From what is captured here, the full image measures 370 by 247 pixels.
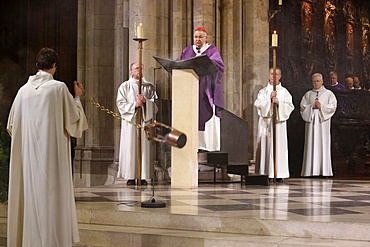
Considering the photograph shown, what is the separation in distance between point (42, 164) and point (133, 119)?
4765 mm

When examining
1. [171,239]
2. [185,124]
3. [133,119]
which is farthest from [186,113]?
[171,239]

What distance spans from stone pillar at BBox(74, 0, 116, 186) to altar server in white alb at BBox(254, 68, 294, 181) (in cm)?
324

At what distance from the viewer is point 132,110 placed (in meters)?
10.4

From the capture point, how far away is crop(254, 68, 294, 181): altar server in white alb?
11.3 meters

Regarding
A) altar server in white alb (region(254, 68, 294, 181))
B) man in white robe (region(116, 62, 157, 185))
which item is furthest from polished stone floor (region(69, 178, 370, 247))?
altar server in white alb (region(254, 68, 294, 181))

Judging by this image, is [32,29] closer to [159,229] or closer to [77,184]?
[77,184]

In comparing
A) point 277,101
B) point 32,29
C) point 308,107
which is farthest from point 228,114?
point 32,29

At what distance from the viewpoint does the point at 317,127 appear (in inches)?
510

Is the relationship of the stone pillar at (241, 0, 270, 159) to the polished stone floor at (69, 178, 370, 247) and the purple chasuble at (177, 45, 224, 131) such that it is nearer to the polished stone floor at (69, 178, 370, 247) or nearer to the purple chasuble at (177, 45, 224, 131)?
the purple chasuble at (177, 45, 224, 131)

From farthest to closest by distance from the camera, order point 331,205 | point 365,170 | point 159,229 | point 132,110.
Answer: point 365,170 → point 132,110 → point 331,205 → point 159,229

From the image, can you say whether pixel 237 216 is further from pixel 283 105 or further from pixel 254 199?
pixel 283 105

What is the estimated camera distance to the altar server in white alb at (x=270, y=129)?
36.9ft

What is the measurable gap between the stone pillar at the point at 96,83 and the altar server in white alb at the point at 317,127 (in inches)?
141

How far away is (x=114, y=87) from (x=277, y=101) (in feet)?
11.7
